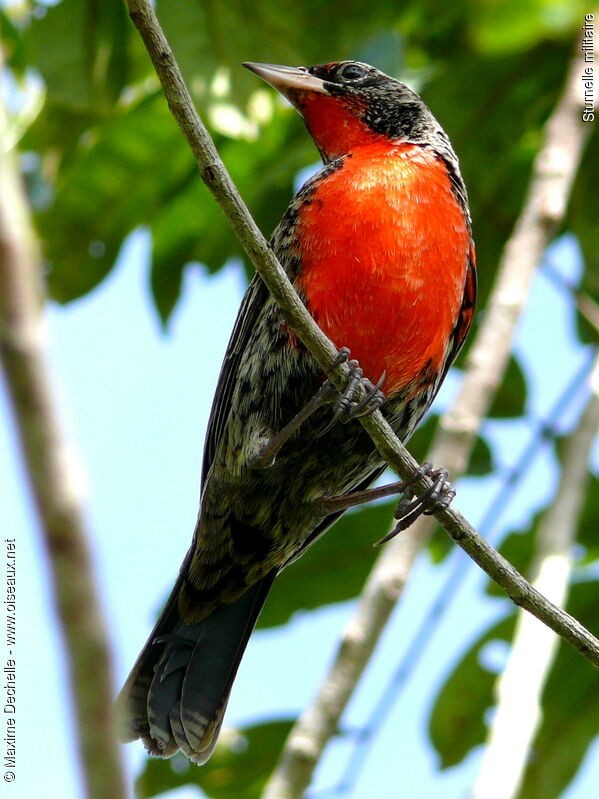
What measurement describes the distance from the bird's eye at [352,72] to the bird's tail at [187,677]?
2329mm

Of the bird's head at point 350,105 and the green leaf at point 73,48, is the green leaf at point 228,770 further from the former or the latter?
the green leaf at point 73,48

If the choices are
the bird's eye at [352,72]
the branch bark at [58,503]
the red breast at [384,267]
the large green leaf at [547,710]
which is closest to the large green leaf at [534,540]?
the large green leaf at [547,710]

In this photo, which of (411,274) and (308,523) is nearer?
(411,274)

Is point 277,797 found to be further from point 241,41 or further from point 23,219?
point 241,41

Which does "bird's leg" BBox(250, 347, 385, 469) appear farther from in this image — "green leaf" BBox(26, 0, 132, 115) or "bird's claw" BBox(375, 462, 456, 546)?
"green leaf" BBox(26, 0, 132, 115)

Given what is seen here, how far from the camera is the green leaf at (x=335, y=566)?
518 centimetres

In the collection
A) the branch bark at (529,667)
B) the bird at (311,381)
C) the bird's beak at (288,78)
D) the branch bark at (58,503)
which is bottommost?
the branch bark at (58,503)

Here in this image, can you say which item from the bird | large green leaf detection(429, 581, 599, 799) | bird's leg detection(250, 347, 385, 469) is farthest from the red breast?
large green leaf detection(429, 581, 599, 799)

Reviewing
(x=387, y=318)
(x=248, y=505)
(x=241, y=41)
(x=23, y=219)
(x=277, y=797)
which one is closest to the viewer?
(x=23, y=219)

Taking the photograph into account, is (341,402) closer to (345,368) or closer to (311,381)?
(345,368)

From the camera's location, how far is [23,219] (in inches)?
56.6

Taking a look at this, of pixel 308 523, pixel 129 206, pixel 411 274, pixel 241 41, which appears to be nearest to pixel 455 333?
pixel 411 274

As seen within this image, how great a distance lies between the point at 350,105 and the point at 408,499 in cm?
202

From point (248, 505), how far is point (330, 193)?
1254mm
